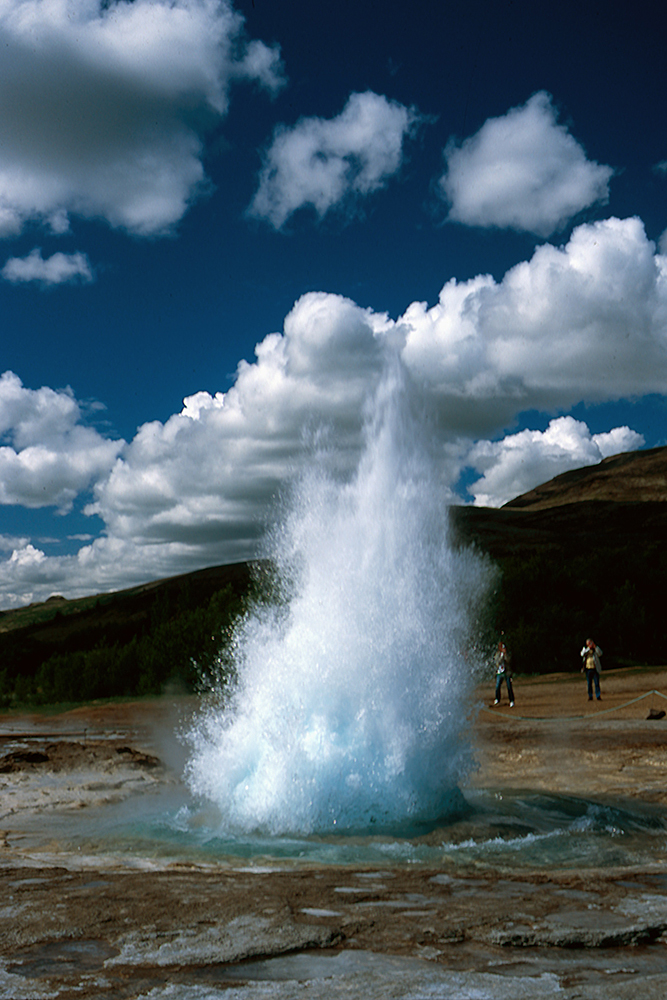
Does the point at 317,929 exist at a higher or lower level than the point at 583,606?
lower

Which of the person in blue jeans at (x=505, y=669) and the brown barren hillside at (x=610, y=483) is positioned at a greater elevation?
the brown barren hillside at (x=610, y=483)

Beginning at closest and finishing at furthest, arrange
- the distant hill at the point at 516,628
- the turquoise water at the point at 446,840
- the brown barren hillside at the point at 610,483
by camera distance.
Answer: the turquoise water at the point at 446,840
the distant hill at the point at 516,628
the brown barren hillside at the point at 610,483

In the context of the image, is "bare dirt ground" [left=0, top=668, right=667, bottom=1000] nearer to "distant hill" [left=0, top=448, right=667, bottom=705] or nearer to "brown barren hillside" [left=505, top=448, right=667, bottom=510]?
"distant hill" [left=0, top=448, right=667, bottom=705]

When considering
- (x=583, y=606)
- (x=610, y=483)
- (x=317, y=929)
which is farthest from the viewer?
(x=610, y=483)

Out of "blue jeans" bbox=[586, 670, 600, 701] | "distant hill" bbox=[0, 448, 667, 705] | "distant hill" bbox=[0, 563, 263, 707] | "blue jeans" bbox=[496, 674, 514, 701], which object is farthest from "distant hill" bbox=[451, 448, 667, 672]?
"distant hill" bbox=[0, 563, 263, 707]

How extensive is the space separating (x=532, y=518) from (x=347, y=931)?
104322mm

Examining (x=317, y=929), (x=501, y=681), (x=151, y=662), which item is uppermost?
(x=317, y=929)

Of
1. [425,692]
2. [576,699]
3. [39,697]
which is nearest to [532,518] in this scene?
[39,697]

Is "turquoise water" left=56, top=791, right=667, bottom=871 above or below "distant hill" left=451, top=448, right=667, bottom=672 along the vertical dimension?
below

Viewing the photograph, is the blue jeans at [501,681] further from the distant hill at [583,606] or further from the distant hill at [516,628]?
the distant hill at [583,606]

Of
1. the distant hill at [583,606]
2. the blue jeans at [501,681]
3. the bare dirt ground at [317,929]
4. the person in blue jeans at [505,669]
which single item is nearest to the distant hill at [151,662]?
the distant hill at [583,606]

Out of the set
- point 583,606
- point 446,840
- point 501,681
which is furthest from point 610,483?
point 446,840

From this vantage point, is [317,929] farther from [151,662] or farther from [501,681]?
[151,662]

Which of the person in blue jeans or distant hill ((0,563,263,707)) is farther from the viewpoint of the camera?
distant hill ((0,563,263,707))
